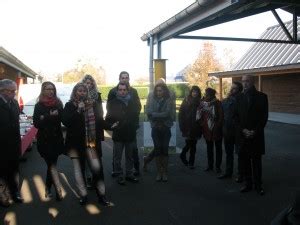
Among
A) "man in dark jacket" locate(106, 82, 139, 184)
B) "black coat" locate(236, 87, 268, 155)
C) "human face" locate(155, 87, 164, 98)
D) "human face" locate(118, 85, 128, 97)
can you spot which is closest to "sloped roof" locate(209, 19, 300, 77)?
"human face" locate(155, 87, 164, 98)

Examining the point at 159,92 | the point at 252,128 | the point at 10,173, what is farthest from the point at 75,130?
the point at 252,128

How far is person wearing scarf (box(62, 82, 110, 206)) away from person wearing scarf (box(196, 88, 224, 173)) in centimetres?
266

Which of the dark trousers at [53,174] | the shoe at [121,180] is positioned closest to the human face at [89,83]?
the dark trousers at [53,174]

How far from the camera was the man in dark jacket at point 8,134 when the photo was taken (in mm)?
5875

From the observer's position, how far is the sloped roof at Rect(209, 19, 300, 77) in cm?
2075

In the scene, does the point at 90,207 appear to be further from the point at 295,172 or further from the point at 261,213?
the point at 295,172

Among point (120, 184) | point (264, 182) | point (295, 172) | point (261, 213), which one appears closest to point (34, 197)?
point (120, 184)

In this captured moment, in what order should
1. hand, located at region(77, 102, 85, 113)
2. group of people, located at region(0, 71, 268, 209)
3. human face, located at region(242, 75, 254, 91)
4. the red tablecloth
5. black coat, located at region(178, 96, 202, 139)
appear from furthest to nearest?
the red tablecloth < black coat, located at region(178, 96, 202, 139) < human face, located at region(242, 75, 254, 91) < group of people, located at region(0, 71, 268, 209) < hand, located at region(77, 102, 85, 113)

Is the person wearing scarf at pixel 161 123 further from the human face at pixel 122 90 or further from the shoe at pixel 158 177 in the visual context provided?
the human face at pixel 122 90

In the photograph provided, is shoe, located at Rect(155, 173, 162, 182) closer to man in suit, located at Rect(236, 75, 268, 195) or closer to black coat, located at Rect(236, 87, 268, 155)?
man in suit, located at Rect(236, 75, 268, 195)

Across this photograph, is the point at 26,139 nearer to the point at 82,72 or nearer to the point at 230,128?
the point at 230,128

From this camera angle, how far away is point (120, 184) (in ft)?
23.7

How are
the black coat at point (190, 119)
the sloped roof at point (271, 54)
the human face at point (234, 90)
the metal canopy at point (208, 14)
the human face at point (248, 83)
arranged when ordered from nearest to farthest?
the human face at point (248, 83) → the metal canopy at point (208, 14) → the human face at point (234, 90) → the black coat at point (190, 119) → the sloped roof at point (271, 54)

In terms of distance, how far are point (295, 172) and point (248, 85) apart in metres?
2.57
